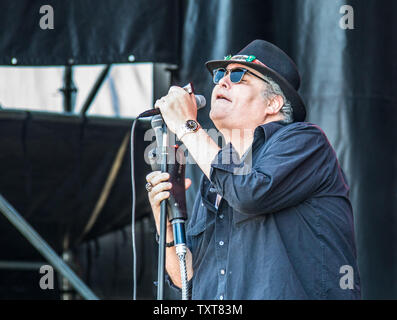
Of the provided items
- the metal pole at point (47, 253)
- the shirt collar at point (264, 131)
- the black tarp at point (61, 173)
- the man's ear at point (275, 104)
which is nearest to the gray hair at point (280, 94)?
the man's ear at point (275, 104)

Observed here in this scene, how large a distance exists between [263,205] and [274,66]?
2.26ft

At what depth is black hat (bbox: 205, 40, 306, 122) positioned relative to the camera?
2.76m

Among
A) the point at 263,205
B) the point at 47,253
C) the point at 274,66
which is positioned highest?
the point at 274,66

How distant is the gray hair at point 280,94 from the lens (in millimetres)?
2787

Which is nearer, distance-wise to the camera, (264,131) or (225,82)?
(264,131)

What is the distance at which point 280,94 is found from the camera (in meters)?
2.80

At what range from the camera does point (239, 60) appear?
2775 millimetres

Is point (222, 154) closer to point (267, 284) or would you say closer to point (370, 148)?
point (267, 284)

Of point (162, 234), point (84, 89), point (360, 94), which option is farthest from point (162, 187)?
point (84, 89)

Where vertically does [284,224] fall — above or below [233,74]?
below

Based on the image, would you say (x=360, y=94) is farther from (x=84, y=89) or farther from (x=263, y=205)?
(x=84, y=89)

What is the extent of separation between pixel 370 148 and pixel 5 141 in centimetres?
212

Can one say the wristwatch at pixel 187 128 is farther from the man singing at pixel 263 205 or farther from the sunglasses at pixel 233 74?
the sunglasses at pixel 233 74
